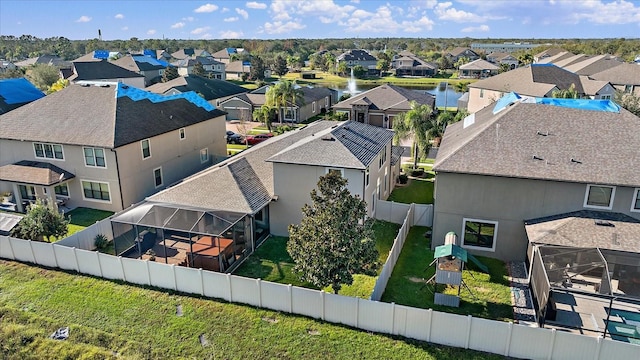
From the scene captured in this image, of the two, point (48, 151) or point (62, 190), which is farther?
point (62, 190)

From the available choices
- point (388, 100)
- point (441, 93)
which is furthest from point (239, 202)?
point (441, 93)

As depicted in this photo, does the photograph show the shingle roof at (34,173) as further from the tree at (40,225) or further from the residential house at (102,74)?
the residential house at (102,74)

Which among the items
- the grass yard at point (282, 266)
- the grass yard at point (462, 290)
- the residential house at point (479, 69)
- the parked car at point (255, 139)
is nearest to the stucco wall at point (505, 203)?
the grass yard at point (462, 290)

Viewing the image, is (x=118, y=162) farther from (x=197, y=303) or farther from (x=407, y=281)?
(x=407, y=281)

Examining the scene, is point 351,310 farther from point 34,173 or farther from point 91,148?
point 34,173

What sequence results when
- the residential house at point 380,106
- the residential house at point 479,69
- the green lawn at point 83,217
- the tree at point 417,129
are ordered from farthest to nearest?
1. the residential house at point 479,69
2. the residential house at point 380,106
3. the tree at point 417,129
4. the green lawn at point 83,217

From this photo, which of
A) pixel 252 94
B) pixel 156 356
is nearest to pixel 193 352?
pixel 156 356
